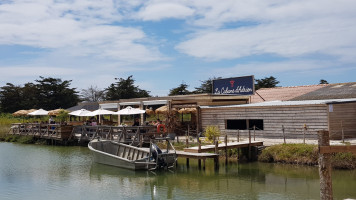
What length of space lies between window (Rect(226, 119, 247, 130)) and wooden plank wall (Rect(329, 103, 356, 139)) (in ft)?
20.2

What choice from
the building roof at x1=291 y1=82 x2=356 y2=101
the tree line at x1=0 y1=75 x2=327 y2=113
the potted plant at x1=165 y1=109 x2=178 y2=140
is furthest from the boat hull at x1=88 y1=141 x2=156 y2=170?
the tree line at x1=0 y1=75 x2=327 y2=113

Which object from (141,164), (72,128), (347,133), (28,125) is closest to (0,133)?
(28,125)

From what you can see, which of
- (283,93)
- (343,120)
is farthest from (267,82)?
(343,120)

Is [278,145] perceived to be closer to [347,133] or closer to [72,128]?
[347,133]

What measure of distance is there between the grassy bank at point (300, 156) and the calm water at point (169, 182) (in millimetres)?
439

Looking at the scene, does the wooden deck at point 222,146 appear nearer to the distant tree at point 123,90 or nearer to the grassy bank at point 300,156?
the grassy bank at point 300,156

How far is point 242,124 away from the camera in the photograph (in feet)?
86.3

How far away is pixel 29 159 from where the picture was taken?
2470cm

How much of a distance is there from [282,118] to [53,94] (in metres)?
46.5

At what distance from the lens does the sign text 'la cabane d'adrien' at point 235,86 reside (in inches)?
1270

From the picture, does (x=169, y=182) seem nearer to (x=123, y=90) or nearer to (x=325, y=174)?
(x=325, y=174)

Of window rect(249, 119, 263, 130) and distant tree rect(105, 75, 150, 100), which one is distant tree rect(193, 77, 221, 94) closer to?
distant tree rect(105, 75, 150, 100)

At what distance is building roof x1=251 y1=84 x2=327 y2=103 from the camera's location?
3237 cm

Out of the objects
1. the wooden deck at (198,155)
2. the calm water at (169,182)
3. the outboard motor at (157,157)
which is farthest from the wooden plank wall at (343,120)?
the outboard motor at (157,157)
